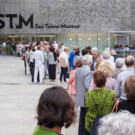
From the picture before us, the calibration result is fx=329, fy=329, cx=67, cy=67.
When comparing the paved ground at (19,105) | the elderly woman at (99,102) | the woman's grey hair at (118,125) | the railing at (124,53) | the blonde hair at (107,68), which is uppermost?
the railing at (124,53)

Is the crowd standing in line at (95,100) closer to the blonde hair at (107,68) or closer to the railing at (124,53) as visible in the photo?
the blonde hair at (107,68)

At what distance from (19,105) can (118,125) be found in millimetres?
7671

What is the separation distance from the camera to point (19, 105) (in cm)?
971

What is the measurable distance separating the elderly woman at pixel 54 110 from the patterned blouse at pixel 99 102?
2.08 meters

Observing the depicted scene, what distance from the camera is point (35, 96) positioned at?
11188mm

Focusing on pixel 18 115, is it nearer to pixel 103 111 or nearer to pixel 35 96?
pixel 35 96

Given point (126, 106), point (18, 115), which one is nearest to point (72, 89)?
point (18, 115)

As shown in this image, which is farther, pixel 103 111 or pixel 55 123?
pixel 103 111

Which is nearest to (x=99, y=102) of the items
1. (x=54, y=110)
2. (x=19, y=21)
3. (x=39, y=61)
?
(x=54, y=110)

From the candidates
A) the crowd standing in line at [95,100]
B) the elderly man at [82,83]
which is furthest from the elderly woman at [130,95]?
the elderly man at [82,83]

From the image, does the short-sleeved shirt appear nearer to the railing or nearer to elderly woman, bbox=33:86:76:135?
elderly woman, bbox=33:86:76:135

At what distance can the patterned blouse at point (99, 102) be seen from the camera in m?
4.79

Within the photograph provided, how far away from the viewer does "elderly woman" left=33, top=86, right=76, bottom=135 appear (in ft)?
8.56

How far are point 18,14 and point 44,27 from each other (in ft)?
10.1
